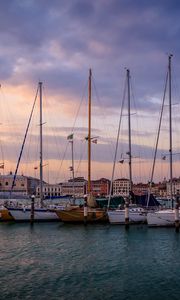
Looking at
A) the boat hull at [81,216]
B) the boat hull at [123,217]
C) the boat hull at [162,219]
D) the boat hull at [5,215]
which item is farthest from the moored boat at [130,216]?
the boat hull at [5,215]

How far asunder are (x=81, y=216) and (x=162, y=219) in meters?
10.4

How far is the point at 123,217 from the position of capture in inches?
2000

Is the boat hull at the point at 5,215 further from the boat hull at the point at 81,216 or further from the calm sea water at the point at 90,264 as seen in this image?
the calm sea water at the point at 90,264

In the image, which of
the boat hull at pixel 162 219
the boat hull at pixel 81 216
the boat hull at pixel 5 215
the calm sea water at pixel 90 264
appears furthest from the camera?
the boat hull at pixel 5 215

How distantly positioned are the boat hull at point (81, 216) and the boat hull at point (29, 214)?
3765 millimetres

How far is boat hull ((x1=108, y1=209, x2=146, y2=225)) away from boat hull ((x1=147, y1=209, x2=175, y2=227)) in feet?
7.75

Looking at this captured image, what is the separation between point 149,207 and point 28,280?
32.0 m

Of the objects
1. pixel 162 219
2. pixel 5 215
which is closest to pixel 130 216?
pixel 162 219

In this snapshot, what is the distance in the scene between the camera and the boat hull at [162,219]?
47.9m

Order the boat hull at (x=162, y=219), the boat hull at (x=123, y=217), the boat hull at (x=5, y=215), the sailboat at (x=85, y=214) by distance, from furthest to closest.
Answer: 1. the boat hull at (x=5, y=215)
2. the sailboat at (x=85, y=214)
3. the boat hull at (x=123, y=217)
4. the boat hull at (x=162, y=219)

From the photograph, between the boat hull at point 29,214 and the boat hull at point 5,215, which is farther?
the boat hull at point 5,215

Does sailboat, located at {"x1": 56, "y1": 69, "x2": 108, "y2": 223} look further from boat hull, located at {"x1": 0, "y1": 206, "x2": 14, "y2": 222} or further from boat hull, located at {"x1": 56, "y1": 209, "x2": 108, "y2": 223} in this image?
boat hull, located at {"x1": 0, "y1": 206, "x2": 14, "y2": 222}

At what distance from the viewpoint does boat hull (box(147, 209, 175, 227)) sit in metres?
47.9

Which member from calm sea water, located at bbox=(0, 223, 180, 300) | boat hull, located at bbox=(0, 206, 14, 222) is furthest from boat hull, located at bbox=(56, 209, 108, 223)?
boat hull, located at bbox=(0, 206, 14, 222)
